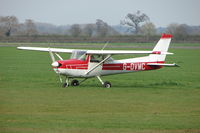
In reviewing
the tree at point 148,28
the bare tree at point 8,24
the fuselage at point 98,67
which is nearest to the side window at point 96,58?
the fuselage at point 98,67

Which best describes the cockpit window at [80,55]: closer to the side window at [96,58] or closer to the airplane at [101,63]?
the airplane at [101,63]

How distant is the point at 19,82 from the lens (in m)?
22.1

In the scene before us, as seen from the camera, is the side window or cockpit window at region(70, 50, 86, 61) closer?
cockpit window at region(70, 50, 86, 61)

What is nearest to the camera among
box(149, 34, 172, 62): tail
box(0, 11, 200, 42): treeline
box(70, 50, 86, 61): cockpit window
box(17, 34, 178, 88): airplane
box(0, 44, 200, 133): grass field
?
box(0, 44, 200, 133): grass field

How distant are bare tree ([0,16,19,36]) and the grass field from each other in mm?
93354

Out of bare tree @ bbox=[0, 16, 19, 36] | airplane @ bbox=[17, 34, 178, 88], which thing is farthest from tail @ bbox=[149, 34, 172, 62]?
bare tree @ bbox=[0, 16, 19, 36]

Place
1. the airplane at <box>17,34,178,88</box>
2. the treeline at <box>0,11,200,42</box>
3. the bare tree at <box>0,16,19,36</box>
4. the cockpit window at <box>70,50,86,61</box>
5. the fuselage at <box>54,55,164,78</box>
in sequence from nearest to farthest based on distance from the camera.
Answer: the fuselage at <box>54,55,164,78</box> < the airplane at <box>17,34,178,88</box> < the cockpit window at <box>70,50,86,61</box> < the treeline at <box>0,11,200,42</box> < the bare tree at <box>0,16,19,36</box>

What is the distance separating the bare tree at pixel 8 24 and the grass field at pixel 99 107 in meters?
93.4

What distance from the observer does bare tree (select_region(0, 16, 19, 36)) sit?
11500 cm

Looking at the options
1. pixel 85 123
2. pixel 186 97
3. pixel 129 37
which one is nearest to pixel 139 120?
pixel 85 123

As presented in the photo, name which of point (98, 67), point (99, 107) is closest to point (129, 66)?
point (98, 67)

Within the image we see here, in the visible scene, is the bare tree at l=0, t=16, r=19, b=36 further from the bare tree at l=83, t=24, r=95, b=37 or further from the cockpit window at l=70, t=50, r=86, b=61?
the cockpit window at l=70, t=50, r=86, b=61

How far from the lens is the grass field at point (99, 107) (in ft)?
38.2

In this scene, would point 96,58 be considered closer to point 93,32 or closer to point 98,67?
point 98,67
